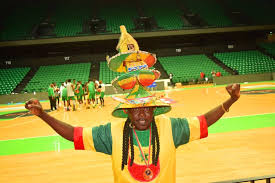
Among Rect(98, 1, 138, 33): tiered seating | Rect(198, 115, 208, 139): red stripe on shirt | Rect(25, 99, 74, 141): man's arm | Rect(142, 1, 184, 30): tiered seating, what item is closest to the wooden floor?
Rect(198, 115, 208, 139): red stripe on shirt

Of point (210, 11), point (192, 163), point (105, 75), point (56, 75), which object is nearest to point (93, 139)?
point (192, 163)

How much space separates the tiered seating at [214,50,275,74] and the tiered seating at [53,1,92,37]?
17.3 metres

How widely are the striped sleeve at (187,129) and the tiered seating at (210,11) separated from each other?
30713 millimetres

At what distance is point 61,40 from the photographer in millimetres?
28297

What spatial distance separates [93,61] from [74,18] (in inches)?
287

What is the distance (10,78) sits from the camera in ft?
84.9

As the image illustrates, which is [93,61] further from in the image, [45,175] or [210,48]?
[45,175]

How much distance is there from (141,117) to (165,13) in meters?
33.9

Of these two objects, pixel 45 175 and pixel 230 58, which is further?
pixel 230 58

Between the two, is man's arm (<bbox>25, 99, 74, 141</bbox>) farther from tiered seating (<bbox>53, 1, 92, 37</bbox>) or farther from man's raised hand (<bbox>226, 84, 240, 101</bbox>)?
tiered seating (<bbox>53, 1, 92, 37</bbox>)

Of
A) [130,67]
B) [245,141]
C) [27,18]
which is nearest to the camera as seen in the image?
[130,67]

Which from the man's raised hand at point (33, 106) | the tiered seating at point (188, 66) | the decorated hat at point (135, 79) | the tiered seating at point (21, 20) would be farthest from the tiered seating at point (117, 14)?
the man's raised hand at point (33, 106)

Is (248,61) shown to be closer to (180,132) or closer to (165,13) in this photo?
→ (165,13)

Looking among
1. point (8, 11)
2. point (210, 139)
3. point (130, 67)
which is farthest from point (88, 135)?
point (8, 11)
